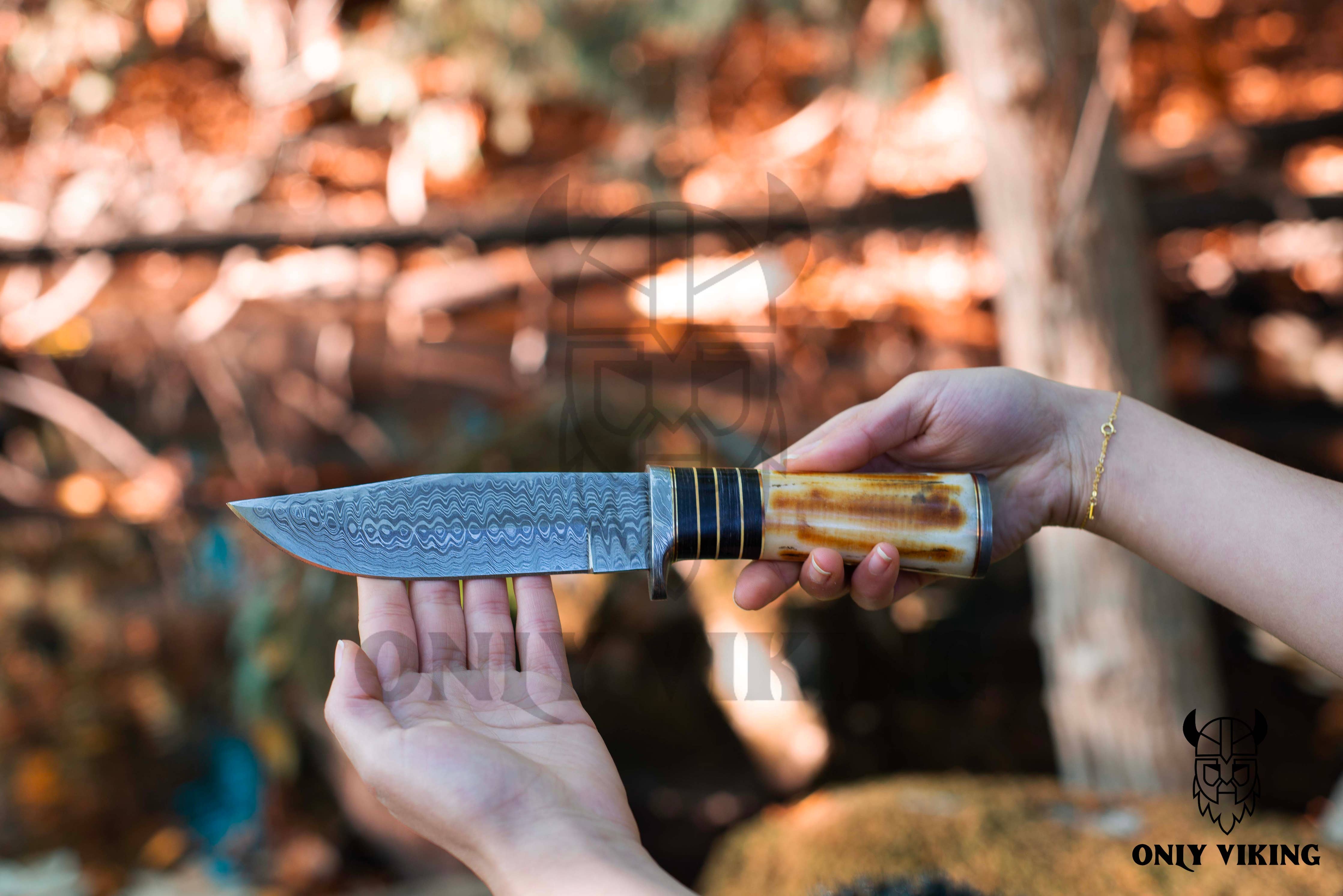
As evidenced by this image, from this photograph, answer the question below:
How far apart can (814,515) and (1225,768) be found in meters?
2.26

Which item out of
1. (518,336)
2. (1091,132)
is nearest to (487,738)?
(1091,132)

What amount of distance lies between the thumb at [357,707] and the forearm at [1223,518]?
149 cm

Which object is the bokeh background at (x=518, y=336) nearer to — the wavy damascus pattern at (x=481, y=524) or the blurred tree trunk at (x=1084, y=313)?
the blurred tree trunk at (x=1084, y=313)

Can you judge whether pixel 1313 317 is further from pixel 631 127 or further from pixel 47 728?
pixel 47 728

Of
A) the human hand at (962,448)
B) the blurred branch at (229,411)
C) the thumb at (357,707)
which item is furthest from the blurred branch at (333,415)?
the human hand at (962,448)

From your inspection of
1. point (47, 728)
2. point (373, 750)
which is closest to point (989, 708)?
point (373, 750)

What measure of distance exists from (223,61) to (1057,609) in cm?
544

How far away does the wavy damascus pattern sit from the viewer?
145 centimetres

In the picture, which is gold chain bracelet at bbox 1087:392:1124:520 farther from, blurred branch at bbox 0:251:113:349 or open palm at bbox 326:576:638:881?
blurred branch at bbox 0:251:113:349

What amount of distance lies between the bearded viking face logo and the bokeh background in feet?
1.36

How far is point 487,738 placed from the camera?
49.1 inches

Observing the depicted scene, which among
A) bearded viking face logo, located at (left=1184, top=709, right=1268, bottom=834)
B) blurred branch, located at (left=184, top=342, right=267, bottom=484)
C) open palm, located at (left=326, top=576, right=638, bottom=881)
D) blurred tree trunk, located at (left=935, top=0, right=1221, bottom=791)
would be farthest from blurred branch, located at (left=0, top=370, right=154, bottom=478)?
bearded viking face logo, located at (left=1184, top=709, right=1268, bottom=834)

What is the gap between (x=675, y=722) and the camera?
11.6 feet

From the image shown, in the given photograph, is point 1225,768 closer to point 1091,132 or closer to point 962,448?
point 962,448
